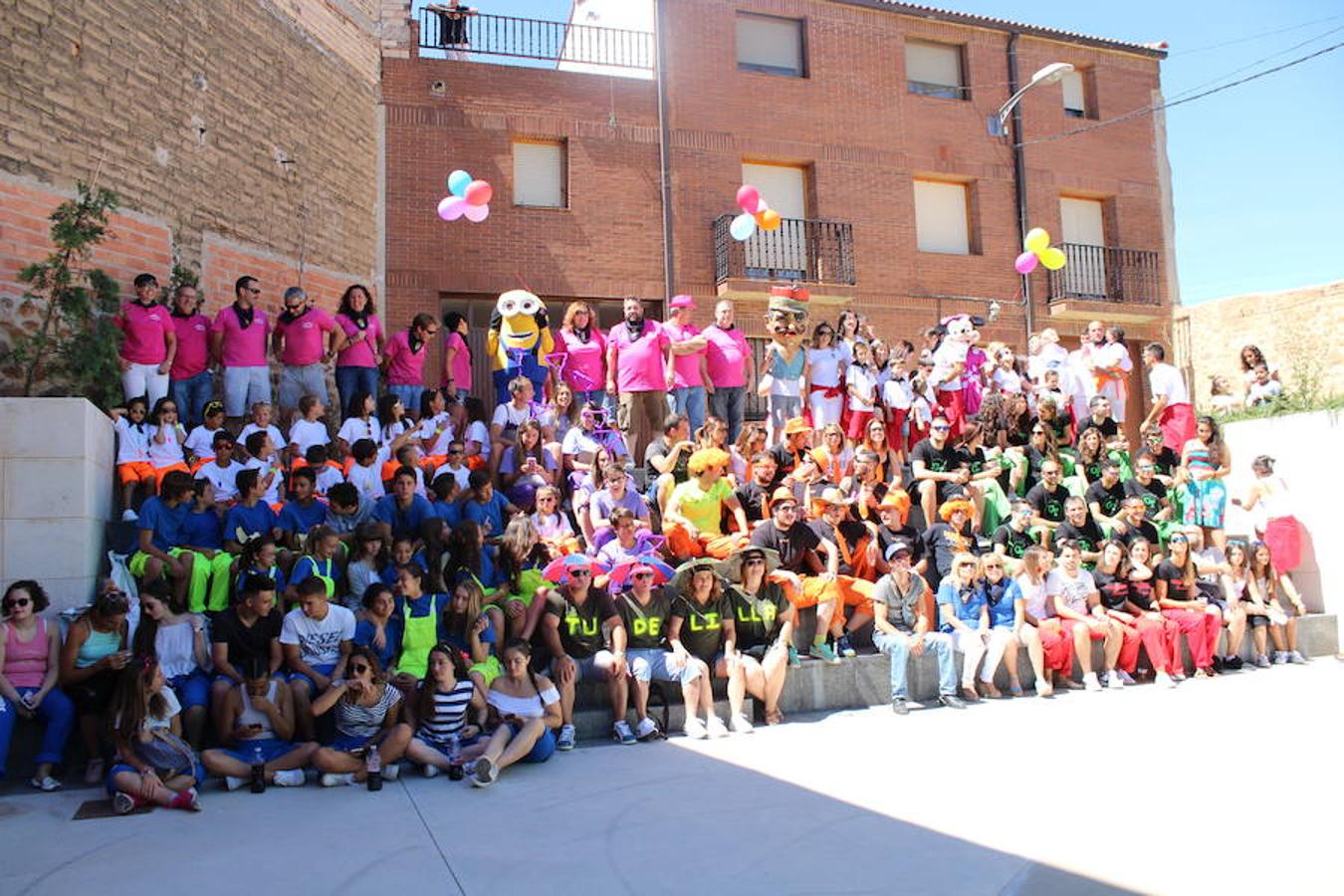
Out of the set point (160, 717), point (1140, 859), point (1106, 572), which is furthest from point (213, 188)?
point (1140, 859)

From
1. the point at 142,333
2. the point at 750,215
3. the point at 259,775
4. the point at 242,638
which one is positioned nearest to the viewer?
the point at 259,775

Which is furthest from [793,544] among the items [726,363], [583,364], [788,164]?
[788,164]

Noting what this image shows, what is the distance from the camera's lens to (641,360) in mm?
10711

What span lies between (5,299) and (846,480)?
22.5ft

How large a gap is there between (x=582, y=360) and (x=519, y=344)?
655 millimetres

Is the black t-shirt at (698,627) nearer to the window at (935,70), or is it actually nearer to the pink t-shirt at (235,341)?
the pink t-shirt at (235,341)

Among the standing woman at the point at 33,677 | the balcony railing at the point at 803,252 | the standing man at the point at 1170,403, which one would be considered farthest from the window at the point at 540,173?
the standing woman at the point at 33,677

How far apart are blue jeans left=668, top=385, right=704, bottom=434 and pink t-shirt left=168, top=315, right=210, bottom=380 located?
4290mm

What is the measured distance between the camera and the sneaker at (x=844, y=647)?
8.17 metres

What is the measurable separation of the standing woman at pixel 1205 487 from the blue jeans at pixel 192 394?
30.2 ft

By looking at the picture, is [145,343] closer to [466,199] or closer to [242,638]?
[242,638]

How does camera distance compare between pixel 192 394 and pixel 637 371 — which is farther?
pixel 637 371

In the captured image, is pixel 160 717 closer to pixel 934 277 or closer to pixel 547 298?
pixel 547 298

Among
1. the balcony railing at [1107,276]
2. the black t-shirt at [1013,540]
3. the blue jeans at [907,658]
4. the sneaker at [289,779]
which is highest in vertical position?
the balcony railing at [1107,276]
